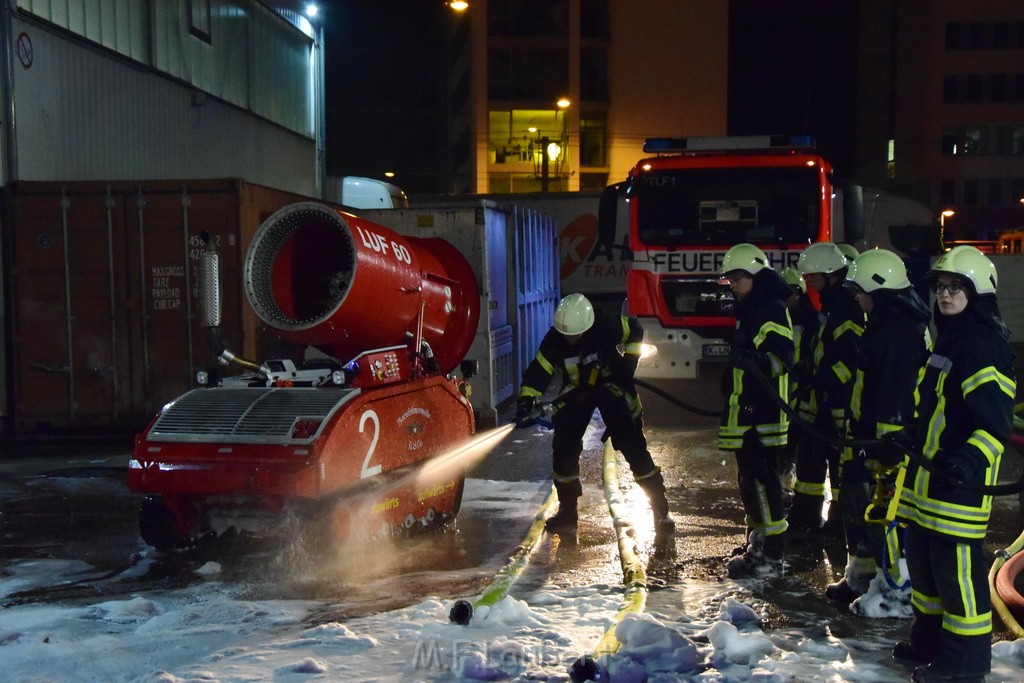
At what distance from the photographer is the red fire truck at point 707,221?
1176 cm

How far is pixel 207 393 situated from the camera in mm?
6711

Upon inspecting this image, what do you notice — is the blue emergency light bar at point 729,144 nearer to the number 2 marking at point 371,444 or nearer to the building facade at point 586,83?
the number 2 marking at point 371,444

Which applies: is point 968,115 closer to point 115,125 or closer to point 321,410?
point 115,125

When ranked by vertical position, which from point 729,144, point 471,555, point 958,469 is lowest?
point 471,555

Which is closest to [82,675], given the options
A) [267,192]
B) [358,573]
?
[358,573]

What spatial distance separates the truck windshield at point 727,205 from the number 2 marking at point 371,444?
6.25 metres

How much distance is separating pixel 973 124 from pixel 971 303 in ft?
230

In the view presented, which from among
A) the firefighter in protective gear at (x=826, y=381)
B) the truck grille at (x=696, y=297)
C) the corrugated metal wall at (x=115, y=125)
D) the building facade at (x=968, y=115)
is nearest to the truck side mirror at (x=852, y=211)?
the truck grille at (x=696, y=297)

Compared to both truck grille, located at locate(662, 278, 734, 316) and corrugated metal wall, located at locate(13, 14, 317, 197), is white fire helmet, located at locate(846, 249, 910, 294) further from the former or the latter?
corrugated metal wall, located at locate(13, 14, 317, 197)

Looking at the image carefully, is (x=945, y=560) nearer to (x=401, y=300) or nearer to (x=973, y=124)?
(x=401, y=300)

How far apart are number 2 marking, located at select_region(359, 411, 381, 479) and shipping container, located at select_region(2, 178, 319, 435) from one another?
572 centimetres

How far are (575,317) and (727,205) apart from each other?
17.6ft

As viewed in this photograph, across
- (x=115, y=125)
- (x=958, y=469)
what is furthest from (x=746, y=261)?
(x=115, y=125)

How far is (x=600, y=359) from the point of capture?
23.7ft
